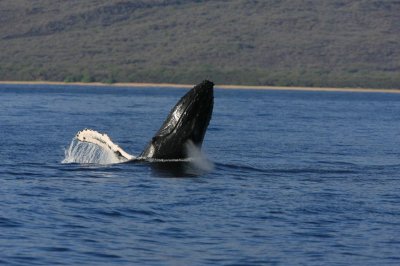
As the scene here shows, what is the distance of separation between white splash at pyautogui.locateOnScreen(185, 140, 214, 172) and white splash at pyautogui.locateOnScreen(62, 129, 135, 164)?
152 centimetres

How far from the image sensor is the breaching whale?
2380cm

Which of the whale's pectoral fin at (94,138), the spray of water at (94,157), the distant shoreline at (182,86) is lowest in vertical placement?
the spray of water at (94,157)

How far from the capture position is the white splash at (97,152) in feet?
82.9

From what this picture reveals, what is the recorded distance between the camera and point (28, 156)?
98.6ft

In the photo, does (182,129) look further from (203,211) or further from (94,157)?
(203,211)

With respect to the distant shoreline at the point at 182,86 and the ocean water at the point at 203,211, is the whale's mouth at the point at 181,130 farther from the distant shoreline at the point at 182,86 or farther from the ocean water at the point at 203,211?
the distant shoreline at the point at 182,86

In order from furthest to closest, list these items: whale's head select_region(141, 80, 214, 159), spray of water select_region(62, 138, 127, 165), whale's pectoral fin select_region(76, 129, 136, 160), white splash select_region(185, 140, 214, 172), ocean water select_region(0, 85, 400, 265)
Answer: spray of water select_region(62, 138, 127, 165), whale's pectoral fin select_region(76, 129, 136, 160), white splash select_region(185, 140, 214, 172), whale's head select_region(141, 80, 214, 159), ocean water select_region(0, 85, 400, 265)

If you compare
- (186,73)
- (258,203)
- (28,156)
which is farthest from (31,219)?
(186,73)

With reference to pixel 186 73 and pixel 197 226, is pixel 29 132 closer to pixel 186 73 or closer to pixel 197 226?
pixel 197 226

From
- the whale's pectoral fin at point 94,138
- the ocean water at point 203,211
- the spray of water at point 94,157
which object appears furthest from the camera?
the spray of water at point 94,157

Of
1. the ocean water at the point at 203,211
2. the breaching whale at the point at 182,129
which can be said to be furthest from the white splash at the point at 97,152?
the ocean water at the point at 203,211

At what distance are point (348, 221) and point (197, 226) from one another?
8.89 ft

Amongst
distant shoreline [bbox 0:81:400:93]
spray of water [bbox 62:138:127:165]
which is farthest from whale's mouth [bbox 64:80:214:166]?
distant shoreline [bbox 0:81:400:93]

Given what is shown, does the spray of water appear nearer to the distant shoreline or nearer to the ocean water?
the ocean water
